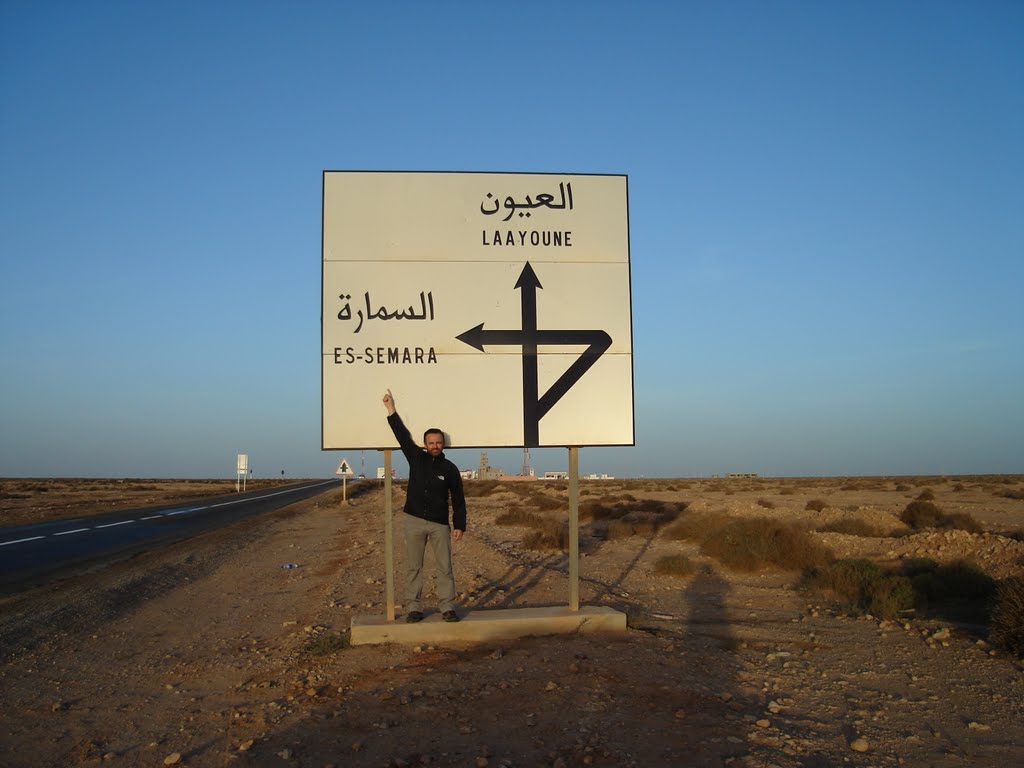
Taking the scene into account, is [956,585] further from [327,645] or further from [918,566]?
[327,645]

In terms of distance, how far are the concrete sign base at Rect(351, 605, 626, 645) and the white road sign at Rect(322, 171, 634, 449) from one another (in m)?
1.81

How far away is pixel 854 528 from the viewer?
20.4 meters

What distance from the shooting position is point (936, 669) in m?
7.65

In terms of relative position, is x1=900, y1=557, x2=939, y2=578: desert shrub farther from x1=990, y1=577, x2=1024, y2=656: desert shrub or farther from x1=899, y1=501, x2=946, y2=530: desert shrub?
x1=899, y1=501, x2=946, y2=530: desert shrub

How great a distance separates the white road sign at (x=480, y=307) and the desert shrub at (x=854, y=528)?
43.3 ft

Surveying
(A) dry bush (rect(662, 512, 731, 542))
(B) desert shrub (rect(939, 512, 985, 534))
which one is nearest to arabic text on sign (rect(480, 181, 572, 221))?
(A) dry bush (rect(662, 512, 731, 542))

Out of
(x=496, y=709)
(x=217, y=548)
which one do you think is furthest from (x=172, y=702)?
(x=217, y=548)

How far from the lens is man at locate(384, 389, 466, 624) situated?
28.1ft

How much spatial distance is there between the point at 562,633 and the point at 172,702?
378cm

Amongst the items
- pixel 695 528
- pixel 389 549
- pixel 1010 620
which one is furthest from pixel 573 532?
pixel 695 528

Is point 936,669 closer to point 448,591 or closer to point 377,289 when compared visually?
point 448,591

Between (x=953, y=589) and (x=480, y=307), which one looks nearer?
(x=480, y=307)

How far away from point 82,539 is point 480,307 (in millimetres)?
18080

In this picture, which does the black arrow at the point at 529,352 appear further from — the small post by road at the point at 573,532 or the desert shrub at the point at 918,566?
the desert shrub at the point at 918,566
